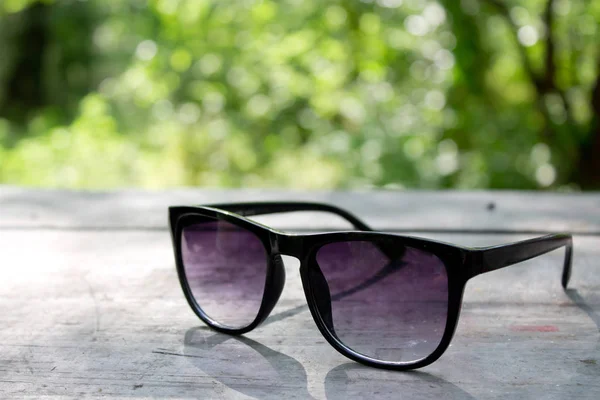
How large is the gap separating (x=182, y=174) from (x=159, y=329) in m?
3.09

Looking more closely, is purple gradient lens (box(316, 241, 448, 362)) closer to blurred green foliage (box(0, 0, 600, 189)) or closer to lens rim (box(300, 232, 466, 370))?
lens rim (box(300, 232, 466, 370))

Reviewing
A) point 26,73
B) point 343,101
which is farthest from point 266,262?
point 26,73

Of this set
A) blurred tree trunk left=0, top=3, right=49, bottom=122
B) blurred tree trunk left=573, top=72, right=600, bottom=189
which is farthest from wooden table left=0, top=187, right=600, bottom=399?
blurred tree trunk left=0, top=3, right=49, bottom=122

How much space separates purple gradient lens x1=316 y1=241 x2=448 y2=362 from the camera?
64 cm

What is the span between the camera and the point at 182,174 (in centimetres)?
373

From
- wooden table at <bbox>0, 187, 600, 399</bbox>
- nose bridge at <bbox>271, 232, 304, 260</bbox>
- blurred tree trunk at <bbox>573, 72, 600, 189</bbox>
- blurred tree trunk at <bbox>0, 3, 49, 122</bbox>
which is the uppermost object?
blurred tree trunk at <bbox>0, 3, 49, 122</bbox>

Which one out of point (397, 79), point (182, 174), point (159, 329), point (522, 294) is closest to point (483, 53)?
point (397, 79)

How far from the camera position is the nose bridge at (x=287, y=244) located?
0.70 m

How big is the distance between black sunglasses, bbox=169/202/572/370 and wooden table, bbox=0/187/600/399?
0.9 inches

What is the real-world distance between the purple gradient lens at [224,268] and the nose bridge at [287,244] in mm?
31

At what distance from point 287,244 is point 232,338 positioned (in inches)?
4.7

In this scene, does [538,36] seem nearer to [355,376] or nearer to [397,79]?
[397,79]

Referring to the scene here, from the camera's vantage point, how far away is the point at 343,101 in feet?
12.4

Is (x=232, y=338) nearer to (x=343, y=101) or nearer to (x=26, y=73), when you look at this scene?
(x=343, y=101)
